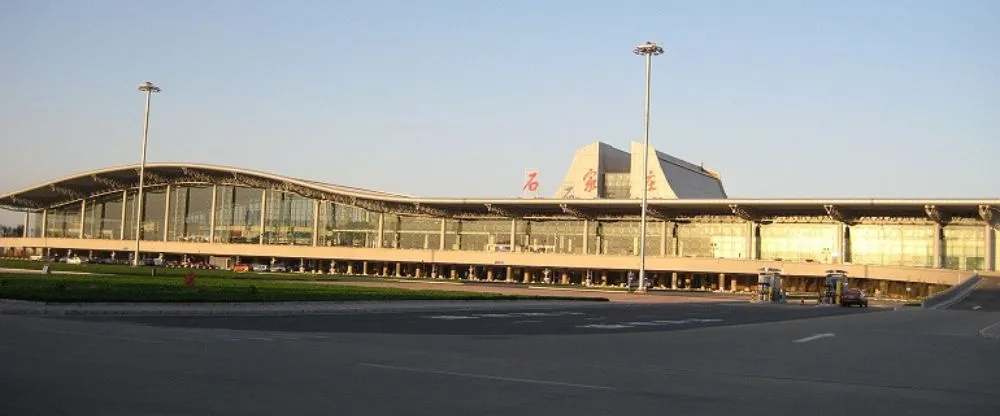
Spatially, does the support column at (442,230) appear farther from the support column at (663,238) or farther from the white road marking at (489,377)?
the white road marking at (489,377)

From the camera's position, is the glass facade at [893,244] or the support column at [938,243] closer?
the support column at [938,243]

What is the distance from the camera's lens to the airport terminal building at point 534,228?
91.7 metres

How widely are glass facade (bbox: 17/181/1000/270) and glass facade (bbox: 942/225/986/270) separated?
10 cm

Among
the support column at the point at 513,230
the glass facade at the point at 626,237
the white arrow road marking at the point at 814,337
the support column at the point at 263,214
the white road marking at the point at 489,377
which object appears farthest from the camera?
the support column at the point at 263,214

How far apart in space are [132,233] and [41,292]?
10787cm

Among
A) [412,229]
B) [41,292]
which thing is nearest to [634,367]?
[41,292]

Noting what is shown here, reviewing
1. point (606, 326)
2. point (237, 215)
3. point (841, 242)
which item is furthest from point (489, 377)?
point (237, 215)

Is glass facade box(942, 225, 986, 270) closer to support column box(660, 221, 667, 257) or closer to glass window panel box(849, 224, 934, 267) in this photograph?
glass window panel box(849, 224, 934, 267)

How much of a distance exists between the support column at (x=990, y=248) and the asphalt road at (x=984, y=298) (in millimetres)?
11290

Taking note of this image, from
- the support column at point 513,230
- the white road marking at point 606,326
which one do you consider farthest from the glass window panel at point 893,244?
the white road marking at point 606,326

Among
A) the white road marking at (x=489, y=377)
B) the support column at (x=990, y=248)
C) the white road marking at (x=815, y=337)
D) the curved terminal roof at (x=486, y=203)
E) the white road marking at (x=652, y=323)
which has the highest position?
the curved terminal roof at (x=486, y=203)

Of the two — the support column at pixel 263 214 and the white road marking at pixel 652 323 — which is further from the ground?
the support column at pixel 263 214

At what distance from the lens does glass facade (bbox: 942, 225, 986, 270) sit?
89.1m

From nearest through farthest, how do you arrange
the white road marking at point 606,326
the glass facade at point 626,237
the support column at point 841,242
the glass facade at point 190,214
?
1. the white road marking at point 606,326
2. the support column at point 841,242
3. the glass facade at point 626,237
4. the glass facade at point 190,214
